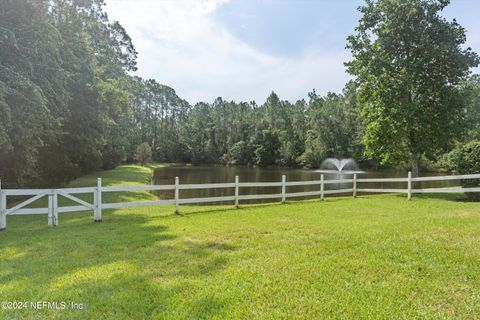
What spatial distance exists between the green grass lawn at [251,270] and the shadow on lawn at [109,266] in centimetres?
2

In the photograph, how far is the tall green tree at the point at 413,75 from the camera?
16.5 m

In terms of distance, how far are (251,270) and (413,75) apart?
603 inches

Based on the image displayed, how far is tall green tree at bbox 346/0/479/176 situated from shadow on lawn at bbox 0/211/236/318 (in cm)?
A: 1384

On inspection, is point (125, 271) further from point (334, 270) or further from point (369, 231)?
point (369, 231)

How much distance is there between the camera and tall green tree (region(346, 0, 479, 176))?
16484mm

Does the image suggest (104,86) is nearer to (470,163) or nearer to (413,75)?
(413,75)

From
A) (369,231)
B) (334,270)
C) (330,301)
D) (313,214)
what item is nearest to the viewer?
(330,301)

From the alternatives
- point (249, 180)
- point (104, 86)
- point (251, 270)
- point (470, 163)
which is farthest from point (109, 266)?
point (249, 180)

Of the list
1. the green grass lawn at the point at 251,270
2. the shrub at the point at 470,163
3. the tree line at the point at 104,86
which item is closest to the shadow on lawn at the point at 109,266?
the green grass lawn at the point at 251,270

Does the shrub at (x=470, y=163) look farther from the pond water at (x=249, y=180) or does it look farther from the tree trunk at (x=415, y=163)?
the pond water at (x=249, y=180)

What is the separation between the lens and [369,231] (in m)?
7.17

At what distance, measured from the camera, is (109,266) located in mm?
5289

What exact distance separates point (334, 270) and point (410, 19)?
651 inches

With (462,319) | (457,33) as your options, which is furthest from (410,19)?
(462,319)
